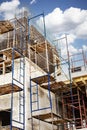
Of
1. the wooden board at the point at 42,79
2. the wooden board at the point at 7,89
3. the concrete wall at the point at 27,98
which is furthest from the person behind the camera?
the wooden board at the point at 42,79

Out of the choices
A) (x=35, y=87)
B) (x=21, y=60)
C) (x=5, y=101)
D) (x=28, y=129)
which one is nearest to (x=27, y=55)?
(x=21, y=60)

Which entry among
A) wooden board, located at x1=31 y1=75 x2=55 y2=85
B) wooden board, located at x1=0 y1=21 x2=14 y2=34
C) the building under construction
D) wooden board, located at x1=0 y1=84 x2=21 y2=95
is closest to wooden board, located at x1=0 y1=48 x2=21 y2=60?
the building under construction

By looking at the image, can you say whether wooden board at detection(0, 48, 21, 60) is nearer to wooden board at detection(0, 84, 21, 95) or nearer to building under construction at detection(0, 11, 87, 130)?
building under construction at detection(0, 11, 87, 130)

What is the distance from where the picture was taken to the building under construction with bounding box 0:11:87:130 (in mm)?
13938

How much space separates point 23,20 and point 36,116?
22.1 feet

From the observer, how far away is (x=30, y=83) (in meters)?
14.9

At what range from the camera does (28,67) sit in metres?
15.5

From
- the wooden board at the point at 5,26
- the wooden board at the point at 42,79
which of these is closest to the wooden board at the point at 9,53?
the wooden board at the point at 42,79

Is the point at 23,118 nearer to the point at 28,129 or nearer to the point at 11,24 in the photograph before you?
the point at 28,129

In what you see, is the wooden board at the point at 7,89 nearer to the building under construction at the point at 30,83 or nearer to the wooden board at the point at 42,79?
the building under construction at the point at 30,83

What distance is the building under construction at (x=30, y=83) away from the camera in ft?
45.7

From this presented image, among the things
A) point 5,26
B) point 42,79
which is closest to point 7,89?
point 42,79

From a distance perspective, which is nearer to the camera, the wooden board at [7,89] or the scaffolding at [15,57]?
the wooden board at [7,89]

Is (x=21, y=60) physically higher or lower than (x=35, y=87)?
higher
